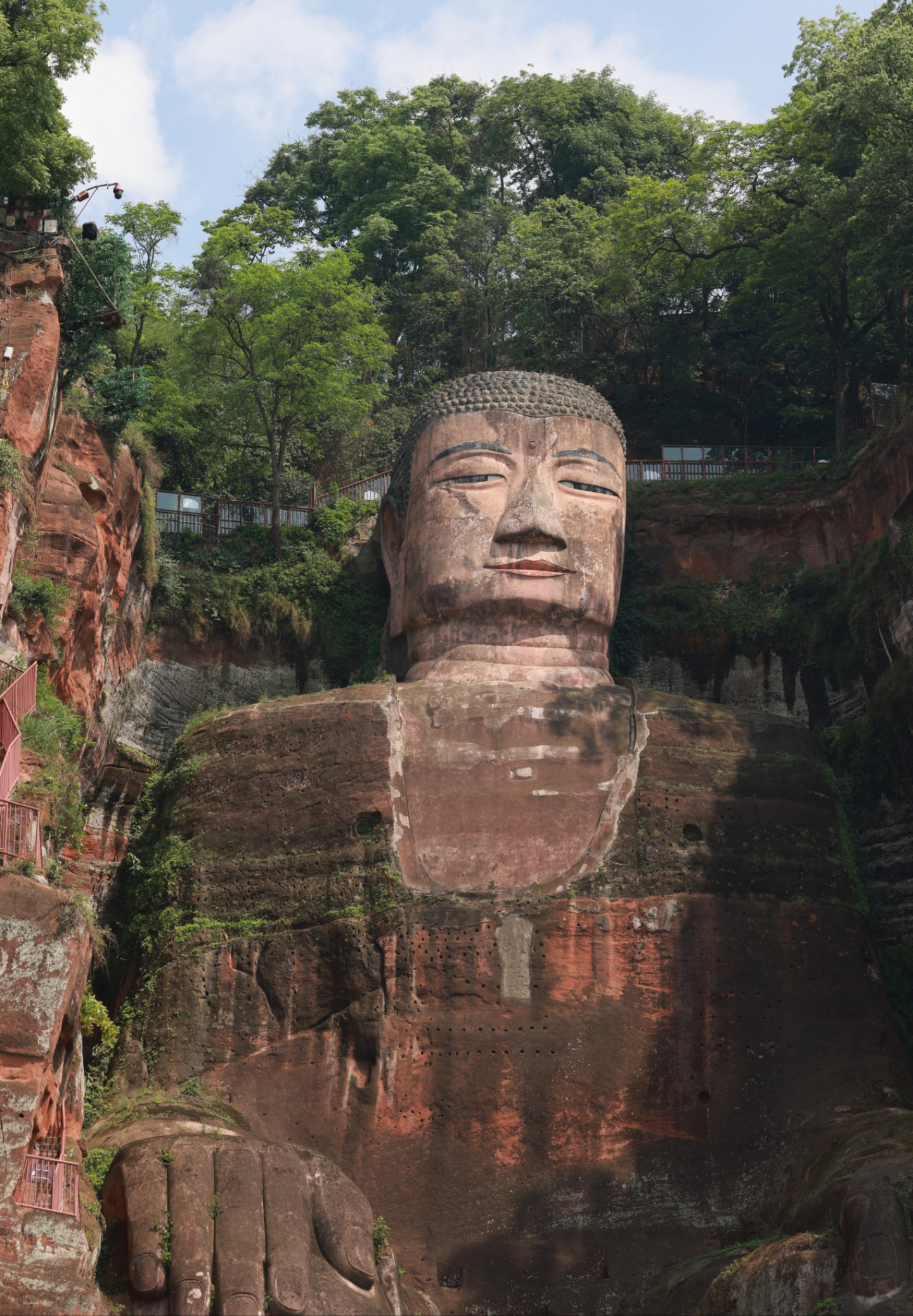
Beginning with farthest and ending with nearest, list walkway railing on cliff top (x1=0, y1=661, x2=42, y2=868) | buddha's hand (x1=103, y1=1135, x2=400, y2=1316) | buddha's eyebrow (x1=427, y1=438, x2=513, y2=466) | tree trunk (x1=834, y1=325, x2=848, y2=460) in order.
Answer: tree trunk (x1=834, y1=325, x2=848, y2=460), buddha's eyebrow (x1=427, y1=438, x2=513, y2=466), walkway railing on cliff top (x1=0, y1=661, x2=42, y2=868), buddha's hand (x1=103, y1=1135, x2=400, y2=1316)

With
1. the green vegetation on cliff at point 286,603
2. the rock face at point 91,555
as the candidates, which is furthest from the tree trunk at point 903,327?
the rock face at point 91,555

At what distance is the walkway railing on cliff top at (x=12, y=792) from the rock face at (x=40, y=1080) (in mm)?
973

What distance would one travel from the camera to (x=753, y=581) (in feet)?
87.8

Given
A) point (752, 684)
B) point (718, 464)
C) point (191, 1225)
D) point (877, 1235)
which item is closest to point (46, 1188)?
point (191, 1225)

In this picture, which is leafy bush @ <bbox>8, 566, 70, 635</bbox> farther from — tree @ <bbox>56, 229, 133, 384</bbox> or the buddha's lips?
the buddha's lips

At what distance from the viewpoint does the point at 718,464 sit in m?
31.0

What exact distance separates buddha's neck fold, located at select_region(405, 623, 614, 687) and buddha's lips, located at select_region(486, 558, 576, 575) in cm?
74

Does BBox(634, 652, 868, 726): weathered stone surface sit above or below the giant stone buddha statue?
above

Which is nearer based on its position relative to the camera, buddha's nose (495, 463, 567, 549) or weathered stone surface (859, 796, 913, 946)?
weathered stone surface (859, 796, 913, 946)

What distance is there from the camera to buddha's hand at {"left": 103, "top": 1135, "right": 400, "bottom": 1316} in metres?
13.4

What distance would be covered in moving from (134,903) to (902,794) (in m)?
9.75

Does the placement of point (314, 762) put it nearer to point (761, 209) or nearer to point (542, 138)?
point (761, 209)

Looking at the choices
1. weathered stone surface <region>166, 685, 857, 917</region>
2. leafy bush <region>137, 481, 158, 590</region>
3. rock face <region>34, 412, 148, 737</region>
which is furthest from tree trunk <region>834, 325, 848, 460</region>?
rock face <region>34, 412, 148, 737</region>

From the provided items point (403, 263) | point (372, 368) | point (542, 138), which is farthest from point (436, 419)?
point (542, 138)
